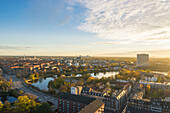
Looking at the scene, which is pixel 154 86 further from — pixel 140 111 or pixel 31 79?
pixel 31 79

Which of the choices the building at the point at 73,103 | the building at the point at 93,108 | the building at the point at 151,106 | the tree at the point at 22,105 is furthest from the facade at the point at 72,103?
the building at the point at 151,106

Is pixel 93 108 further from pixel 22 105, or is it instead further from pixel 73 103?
pixel 22 105

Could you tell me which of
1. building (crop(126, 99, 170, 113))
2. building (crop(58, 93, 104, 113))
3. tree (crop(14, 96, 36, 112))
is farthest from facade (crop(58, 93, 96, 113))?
building (crop(126, 99, 170, 113))

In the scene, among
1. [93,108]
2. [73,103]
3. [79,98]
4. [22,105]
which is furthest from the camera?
[79,98]

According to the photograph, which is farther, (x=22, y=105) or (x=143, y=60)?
(x=143, y=60)

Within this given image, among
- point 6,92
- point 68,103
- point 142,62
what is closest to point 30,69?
point 6,92

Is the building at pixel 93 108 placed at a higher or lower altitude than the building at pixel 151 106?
higher

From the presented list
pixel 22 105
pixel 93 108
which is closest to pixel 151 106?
pixel 93 108

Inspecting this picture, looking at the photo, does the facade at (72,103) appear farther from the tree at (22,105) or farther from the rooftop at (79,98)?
the tree at (22,105)
